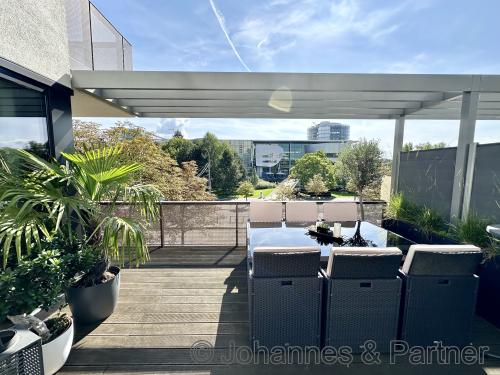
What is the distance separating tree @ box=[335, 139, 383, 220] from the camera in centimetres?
786

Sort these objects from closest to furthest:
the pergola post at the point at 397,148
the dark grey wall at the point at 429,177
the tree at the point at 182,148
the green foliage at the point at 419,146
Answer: the dark grey wall at the point at 429,177 < the green foliage at the point at 419,146 < the pergola post at the point at 397,148 < the tree at the point at 182,148

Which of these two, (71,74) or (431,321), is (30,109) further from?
(431,321)

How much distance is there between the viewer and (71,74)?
3543 millimetres

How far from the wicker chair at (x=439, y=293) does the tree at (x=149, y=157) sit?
18.6 ft

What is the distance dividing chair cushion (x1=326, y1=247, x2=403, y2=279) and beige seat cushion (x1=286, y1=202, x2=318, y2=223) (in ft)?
7.59

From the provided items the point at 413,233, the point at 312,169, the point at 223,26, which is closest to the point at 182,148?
the point at 312,169

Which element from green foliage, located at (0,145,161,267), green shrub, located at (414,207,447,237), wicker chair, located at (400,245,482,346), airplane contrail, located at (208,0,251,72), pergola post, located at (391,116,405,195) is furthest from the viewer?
pergola post, located at (391,116,405,195)

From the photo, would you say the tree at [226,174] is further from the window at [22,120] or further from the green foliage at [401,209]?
the window at [22,120]

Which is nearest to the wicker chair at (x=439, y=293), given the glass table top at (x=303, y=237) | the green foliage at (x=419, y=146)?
the glass table top at (x=303, y=237)

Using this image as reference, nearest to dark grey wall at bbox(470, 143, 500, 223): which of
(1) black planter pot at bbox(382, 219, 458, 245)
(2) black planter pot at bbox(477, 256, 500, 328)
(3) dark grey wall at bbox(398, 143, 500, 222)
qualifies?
(3) dark grey wall at bbox(398, 143, 500, 222)

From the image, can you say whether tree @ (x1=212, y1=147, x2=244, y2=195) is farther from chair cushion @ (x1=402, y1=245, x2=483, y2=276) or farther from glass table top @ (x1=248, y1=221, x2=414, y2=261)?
chair cushion @ (x1=402, y1=245, x2=483, y2=276)

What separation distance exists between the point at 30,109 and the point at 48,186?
1385 millimetres

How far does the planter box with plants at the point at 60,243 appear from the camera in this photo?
1770 mm

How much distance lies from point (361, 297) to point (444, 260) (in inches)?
30.4
